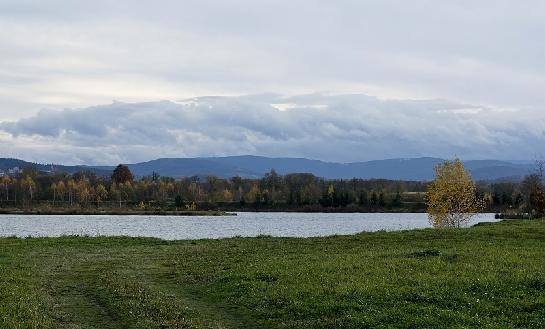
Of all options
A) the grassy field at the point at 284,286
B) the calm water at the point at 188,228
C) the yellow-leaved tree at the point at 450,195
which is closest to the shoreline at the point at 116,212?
the calm water at the point at 188,228

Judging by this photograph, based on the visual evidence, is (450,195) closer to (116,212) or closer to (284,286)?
(284,286)

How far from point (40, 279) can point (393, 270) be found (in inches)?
574

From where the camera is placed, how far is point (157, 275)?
28734 millimetres

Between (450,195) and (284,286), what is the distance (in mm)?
60637

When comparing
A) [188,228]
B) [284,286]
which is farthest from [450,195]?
[284,286]

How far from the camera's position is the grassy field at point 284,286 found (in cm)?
1833

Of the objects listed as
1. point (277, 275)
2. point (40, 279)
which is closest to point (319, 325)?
point (277, 275)

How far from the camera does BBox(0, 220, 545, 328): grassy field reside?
60.1 ft

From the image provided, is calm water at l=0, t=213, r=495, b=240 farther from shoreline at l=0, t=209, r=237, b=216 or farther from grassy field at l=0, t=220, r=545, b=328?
shoreline at l=0, t=209, r=237, b=216

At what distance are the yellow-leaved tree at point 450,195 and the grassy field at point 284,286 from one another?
41.0 meters

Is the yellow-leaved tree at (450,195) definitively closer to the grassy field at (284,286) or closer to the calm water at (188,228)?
the calm water at (188,228)

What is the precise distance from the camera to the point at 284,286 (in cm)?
2355

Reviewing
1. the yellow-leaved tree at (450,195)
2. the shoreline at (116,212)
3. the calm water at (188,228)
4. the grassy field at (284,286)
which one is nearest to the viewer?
the grassy field at (284,286)

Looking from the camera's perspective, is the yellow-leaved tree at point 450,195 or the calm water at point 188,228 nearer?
the calm water at point 188,228
